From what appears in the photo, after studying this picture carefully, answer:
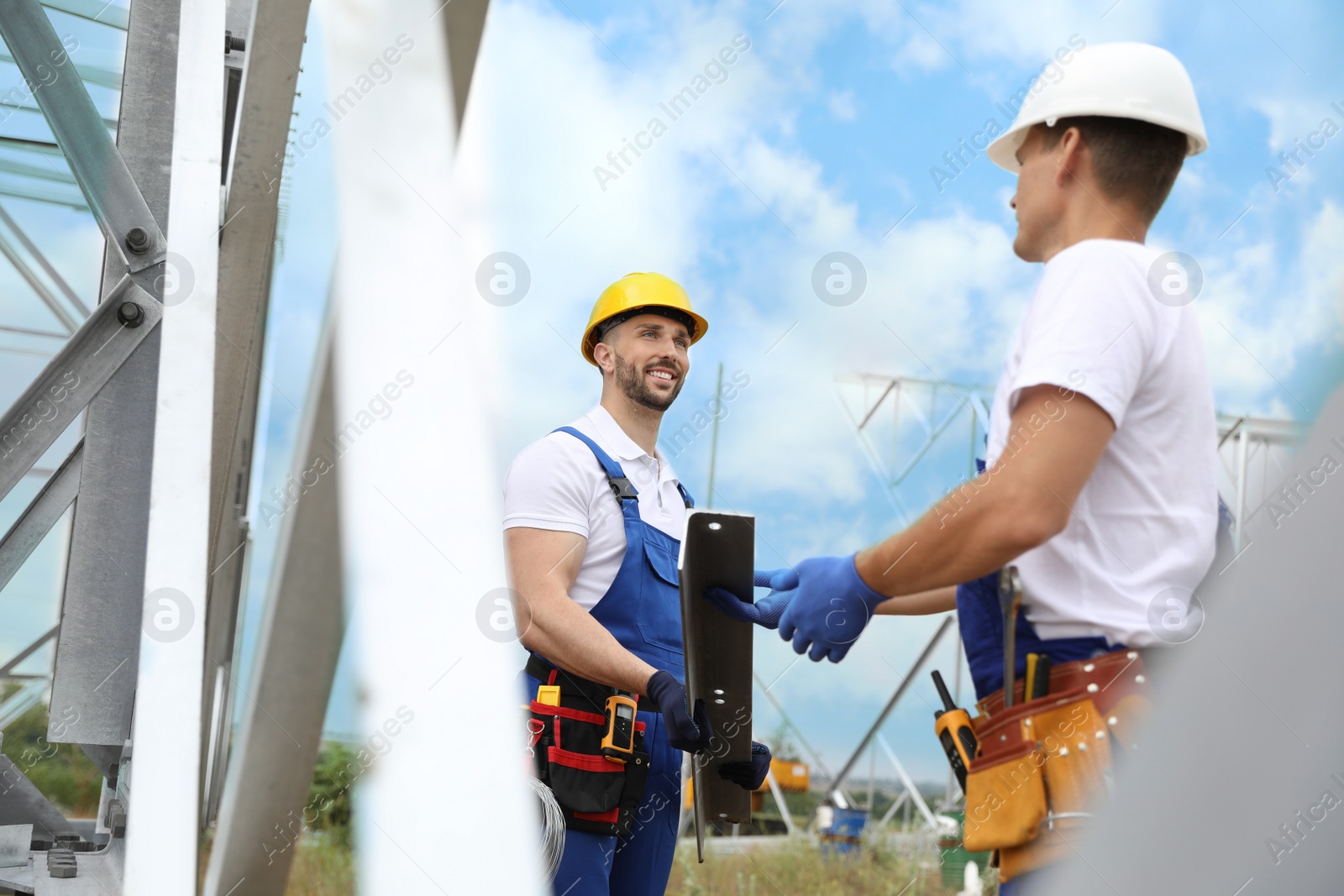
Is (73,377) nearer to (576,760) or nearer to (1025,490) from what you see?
(576,760)

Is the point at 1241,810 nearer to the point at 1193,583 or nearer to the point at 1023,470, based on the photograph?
the point at 1023,470

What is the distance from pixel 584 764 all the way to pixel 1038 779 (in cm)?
134

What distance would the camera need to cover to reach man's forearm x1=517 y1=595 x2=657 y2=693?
2.58 metres

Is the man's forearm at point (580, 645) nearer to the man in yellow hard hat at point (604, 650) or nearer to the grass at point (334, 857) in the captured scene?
the man in yellow hard hat at point (604, 650)

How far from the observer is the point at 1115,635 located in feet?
4.93

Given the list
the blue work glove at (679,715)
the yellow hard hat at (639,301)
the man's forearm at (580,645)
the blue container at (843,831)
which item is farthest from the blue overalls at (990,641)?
the blue container at (843,831)

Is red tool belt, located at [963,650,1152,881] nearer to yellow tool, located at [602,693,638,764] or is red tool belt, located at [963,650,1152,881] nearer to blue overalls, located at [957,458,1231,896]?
blue overalls, located at [957,458,1231,896]

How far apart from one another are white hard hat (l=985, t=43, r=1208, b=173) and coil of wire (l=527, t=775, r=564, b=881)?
173 centimetres

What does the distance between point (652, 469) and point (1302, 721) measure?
2587 mm

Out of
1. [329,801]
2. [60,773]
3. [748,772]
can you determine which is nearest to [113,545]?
[329,801]

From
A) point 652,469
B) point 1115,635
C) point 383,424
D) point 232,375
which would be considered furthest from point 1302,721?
point 232,375

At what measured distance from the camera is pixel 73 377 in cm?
279

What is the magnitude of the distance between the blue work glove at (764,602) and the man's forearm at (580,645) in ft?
1.28

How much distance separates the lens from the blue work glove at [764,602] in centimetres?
214
